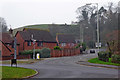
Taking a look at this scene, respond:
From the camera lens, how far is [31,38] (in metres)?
50.5

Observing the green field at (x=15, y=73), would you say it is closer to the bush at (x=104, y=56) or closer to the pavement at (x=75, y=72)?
the pavement at (x=75, y=72)

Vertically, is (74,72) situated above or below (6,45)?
below

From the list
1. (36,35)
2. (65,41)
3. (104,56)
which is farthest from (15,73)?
(65,41)

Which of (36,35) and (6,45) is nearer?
(6,45)

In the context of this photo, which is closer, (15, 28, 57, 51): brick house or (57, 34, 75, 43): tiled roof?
(15, 28, 57, 51): brick house

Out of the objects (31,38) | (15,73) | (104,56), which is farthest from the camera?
(31,38)

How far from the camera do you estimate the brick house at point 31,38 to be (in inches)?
1949

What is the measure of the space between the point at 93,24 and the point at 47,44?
27584 mm

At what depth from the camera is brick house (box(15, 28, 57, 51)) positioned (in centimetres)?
4950

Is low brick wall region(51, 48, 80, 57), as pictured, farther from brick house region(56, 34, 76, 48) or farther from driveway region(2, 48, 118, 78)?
driveway region(2, 48, 118, 78)

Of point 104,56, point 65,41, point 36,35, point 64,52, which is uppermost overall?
point 36,35

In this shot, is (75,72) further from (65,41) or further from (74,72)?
(65,41)

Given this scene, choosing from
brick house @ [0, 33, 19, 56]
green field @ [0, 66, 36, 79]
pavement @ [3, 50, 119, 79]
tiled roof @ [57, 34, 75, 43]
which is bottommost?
pavement @ [3, 50, 119, 79]

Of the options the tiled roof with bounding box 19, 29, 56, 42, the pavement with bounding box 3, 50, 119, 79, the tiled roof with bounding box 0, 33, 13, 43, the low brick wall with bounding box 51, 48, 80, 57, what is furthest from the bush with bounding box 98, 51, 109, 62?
the tiled roof with bounding box 19, 29, 56, 42
